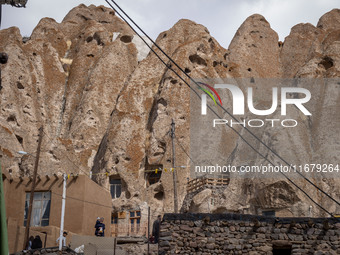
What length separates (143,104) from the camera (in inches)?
1925

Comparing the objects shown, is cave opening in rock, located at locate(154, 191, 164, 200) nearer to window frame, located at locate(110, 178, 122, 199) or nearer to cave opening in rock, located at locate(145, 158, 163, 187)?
cave opening in rock, located at locate(145, 158, 163, 187)

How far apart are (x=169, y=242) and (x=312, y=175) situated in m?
23.1

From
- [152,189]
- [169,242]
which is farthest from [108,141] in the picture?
[169,242]

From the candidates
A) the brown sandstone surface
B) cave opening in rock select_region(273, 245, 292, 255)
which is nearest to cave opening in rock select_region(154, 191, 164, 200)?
the brown sandstone surface

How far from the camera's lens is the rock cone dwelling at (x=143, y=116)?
3484cm

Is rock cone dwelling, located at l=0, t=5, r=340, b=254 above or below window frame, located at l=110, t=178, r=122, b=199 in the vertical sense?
above

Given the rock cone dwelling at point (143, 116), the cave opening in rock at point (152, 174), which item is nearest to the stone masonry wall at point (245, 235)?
the rock cone dwelling at point (143, 116)

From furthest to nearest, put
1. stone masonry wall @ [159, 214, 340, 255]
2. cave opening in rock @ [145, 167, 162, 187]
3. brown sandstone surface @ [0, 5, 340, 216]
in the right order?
cave opening in rock @ [145, 167, 162, 187] → brown sandstone surface @ [0, 5, 340, 216] → stone masonry wall @ [159, 214, 340, 255]

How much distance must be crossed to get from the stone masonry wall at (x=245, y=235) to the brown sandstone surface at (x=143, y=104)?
17.7 m

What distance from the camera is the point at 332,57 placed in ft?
156

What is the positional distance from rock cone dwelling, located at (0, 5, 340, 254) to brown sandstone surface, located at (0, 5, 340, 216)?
0.12m

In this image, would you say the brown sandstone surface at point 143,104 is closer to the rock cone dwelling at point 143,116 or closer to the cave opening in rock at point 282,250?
the rock cone dwelling at point 143,116

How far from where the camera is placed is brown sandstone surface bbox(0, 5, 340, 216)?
37188 mm

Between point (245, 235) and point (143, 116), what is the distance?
34.2 metres
